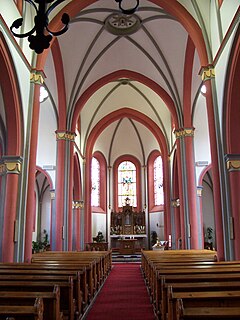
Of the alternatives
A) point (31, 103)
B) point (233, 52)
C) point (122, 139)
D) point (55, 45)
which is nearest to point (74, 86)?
point (55, 45)

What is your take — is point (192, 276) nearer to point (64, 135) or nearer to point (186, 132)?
point (186, 132)

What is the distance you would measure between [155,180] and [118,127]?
5318mm

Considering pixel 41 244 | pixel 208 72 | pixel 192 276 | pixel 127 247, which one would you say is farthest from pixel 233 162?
pixel 41 244

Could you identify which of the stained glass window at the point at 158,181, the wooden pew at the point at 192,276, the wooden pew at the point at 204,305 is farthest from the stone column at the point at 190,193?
the wooden pew at the point at 204,305

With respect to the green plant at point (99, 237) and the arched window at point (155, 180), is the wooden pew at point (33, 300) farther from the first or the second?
the arched window at point (155, 180)

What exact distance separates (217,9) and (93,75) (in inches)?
337

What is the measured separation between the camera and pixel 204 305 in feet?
11.9

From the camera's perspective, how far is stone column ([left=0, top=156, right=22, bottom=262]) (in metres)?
9.02

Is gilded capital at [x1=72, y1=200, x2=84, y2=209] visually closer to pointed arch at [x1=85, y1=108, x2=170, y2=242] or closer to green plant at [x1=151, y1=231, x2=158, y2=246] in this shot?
pointed arch at [x1=85, y1=108, x2=170, y2=242]

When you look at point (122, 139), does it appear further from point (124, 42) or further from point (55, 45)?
point (55, 45)

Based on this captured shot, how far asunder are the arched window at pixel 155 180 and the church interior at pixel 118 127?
88mm

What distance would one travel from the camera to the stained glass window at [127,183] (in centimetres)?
2900

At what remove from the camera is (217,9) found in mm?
10430

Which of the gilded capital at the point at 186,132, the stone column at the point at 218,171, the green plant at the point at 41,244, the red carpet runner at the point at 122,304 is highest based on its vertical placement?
the gilded capital at the point at 186,132
